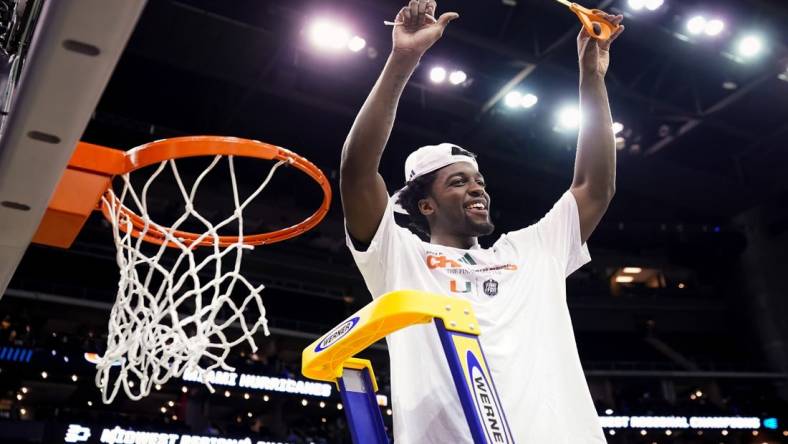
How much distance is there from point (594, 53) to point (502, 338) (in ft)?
4.02

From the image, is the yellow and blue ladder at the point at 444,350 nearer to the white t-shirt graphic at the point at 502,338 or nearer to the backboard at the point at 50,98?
the white t-shirt graphic at the point at 502,338

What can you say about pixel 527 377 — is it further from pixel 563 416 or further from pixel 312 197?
pixel 312 197

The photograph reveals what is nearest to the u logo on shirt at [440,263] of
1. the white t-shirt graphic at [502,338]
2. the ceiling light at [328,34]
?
the white t-shirt graphic at [502,338]

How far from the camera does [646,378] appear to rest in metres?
18.7

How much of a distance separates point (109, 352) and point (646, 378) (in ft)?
60.3

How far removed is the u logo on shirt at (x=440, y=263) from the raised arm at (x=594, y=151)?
1.68 feet

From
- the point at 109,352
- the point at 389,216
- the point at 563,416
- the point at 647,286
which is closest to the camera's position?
the point at 563,416

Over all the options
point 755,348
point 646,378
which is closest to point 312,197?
point 646,378

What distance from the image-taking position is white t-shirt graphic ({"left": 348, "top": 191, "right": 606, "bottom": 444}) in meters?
1.66

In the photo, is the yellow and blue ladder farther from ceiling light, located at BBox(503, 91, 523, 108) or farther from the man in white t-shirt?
ceiling light, located at BBox(503, 91, 523, 108)

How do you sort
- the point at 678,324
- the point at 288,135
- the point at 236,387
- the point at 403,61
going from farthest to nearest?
the point at 678,324, the point at 288,135, the point at 236,387, the point at 403,61

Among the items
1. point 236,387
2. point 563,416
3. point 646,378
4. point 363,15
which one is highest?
point 363,15

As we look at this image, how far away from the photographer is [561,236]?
7.16 feet

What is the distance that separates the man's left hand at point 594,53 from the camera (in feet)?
8.09
